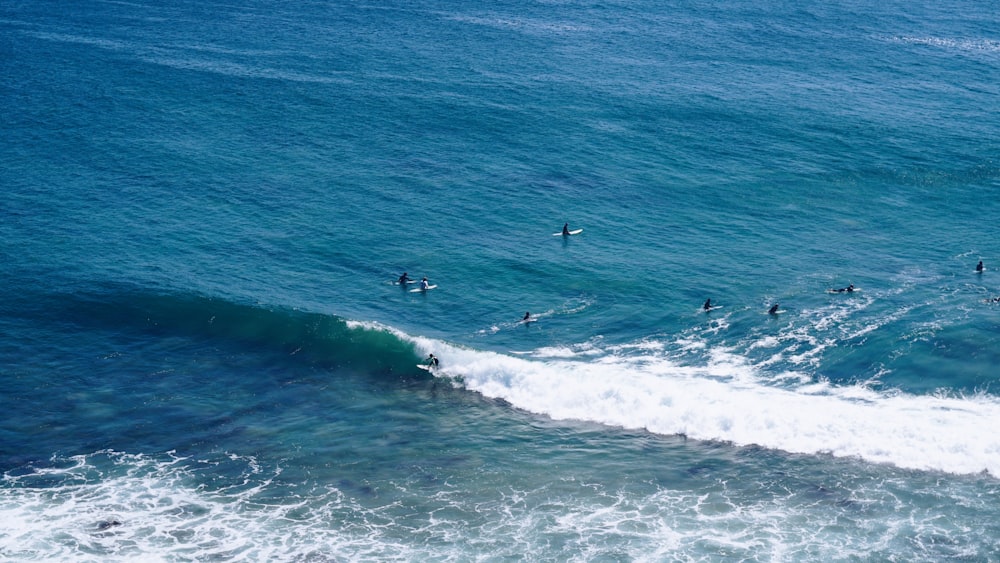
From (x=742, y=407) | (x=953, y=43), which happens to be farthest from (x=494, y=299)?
(x=953, y=43)

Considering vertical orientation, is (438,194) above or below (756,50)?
below

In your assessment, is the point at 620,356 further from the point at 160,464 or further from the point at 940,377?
the point at 160,464

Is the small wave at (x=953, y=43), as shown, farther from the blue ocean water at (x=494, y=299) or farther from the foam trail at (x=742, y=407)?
the foam trail at (x=742, y=407)

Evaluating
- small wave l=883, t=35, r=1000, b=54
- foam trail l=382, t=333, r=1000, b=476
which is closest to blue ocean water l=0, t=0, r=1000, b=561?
foam trail l=382, t=333, r=1000, b=476

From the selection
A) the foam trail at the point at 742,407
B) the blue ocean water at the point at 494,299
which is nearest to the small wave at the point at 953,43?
the blue ocean water at the point at 494,299

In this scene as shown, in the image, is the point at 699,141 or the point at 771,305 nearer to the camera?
the point at 771,305

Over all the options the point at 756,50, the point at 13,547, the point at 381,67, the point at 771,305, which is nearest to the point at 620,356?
the point at 771,305

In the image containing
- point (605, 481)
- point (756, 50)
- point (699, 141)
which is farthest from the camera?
point (756, 50)

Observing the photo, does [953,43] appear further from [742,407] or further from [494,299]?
[742,407]
